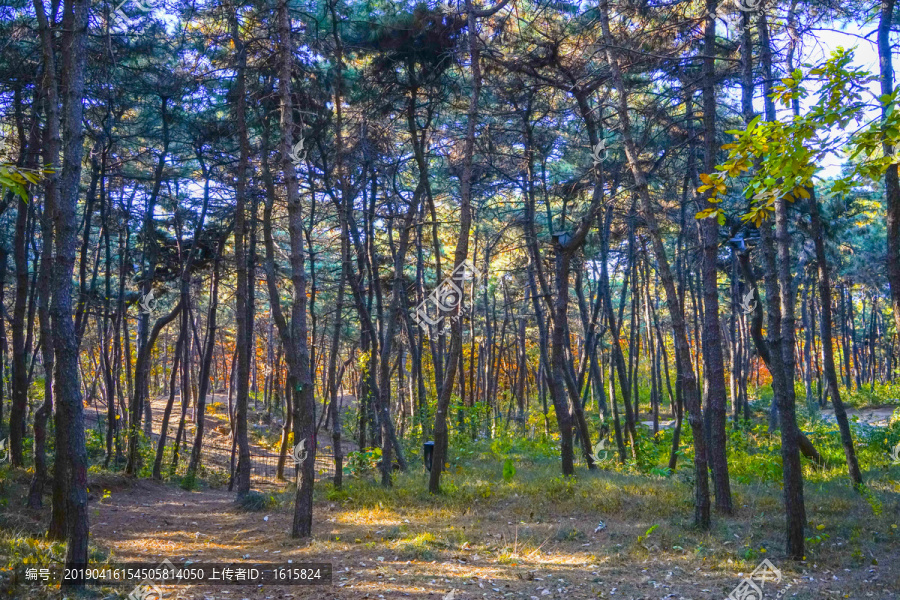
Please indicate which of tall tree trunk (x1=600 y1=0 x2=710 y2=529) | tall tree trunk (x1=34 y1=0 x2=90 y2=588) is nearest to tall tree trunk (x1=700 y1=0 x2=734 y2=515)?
tall tree trunk (x1=600 y1=0 x2=710 y2=529)

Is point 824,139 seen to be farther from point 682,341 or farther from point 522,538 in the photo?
point 522,538

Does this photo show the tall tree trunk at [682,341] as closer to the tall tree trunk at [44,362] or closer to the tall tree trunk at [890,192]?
the tall tree trunk at [890,192]

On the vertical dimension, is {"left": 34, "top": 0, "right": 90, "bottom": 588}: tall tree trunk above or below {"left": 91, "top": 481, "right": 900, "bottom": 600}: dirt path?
above

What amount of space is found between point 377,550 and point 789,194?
252 inches

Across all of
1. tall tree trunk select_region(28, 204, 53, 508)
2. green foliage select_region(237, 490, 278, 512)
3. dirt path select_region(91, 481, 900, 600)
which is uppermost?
tall tree trunk select_region(28, 204, 53, 508)

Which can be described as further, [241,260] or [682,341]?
[241,260]

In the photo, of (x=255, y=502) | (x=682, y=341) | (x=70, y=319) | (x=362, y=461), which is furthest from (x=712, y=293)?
(x=255, y=502)

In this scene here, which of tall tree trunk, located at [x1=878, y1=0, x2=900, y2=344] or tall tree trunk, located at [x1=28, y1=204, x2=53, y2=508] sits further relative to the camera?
tall tree trunk, located at [x1=28, y1=204, x2=53, y2=508]

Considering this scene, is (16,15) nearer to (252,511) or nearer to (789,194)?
(252,511)

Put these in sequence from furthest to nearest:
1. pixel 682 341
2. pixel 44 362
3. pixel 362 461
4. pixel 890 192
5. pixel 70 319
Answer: pixel 362 461
pixel 44 362
pixel 682 341
pixel 890 192
pixel 70 319

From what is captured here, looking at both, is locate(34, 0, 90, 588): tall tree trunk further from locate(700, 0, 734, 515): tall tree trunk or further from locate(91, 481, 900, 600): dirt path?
locate(700, 0, 734, 515): tall tree trunk

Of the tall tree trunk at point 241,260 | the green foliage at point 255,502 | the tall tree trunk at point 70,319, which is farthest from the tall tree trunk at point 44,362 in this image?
the green foliage at point 255,502

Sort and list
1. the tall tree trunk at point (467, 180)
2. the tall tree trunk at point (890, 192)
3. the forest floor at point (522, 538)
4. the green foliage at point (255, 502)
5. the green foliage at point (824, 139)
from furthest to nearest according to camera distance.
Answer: the green foliage at point (255, 502)
the tall tree trunk at point (467, 180)
the tall tree trunk at point (890, 192)
the forest floor at point (522, 538)
the green foliage at point (824, 139)

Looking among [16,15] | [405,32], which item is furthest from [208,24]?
[405,32]
